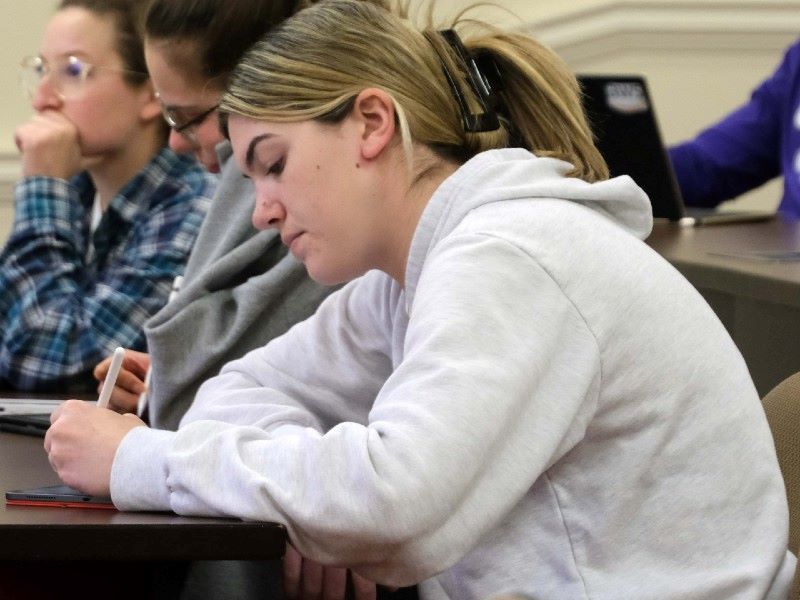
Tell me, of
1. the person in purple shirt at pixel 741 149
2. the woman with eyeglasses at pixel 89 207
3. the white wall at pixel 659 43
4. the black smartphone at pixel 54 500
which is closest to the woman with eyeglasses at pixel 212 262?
the woman with eyeglasses at pixel 89 207

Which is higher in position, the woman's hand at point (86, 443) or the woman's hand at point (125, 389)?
the woman's hand at point (86, 443)

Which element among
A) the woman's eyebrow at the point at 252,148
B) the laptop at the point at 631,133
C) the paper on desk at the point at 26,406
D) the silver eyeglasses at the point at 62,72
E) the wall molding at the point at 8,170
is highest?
the woman's eyebrow at the point at 252,148

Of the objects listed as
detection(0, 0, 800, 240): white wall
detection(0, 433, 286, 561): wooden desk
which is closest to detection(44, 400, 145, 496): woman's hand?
detection(0, 433, 286, 561): wooden desk

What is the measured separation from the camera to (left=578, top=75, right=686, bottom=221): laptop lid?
245cm

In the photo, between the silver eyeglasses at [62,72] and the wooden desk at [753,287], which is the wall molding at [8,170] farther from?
the wooden desk at [753,287]

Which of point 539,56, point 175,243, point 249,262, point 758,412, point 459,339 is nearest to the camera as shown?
point 459,339

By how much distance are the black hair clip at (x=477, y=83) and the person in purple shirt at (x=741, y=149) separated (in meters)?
1.90

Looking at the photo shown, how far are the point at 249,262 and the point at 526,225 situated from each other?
2.17ft

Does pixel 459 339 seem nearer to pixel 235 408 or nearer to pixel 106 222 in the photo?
pixel 235 408

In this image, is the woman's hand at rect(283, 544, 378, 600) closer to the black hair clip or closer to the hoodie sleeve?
the hoodie sleeve

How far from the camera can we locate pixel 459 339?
0.95 meters

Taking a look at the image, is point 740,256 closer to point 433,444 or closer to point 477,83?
point 477,83

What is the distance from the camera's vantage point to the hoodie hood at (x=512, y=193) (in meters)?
1.09

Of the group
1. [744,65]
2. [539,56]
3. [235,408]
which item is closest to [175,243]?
[235,408]
